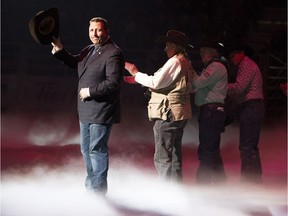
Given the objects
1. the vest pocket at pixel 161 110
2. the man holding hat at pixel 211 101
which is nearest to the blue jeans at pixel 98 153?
the vest pocket at pixel 161 110

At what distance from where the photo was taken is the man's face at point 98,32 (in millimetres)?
4898

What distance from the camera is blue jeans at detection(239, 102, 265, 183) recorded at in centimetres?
616

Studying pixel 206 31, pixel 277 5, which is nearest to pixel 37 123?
pixel 206 31

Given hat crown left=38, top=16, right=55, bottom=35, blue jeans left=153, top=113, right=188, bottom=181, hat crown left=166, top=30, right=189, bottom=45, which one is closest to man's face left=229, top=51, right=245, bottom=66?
hat crown left=166, top=30, right=189, bottom=45

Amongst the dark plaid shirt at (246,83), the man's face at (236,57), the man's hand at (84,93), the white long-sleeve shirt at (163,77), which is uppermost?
the man's face at (236,57)

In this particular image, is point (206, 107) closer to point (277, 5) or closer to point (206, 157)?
point (206, 157)

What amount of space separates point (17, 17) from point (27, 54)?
5.01 metres

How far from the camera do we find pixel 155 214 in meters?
4.65

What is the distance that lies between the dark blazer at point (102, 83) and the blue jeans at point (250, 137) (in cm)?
180

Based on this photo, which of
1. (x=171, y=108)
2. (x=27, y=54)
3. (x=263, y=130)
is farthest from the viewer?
(x=27, y=54)

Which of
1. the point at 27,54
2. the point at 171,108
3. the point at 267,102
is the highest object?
the point at 27,54

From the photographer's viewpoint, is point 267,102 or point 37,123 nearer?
point 37,123

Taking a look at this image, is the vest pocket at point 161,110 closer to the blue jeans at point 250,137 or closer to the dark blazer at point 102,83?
the dark blazer at point 102,83

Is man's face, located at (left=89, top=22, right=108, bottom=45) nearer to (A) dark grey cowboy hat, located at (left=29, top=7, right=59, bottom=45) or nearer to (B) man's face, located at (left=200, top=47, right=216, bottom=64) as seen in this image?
(A) dark grey cowboy hat, located at (left=29, top=7, right=59, bottom=45)
